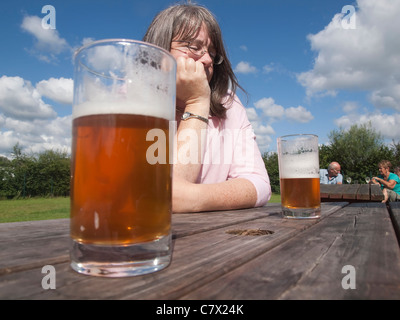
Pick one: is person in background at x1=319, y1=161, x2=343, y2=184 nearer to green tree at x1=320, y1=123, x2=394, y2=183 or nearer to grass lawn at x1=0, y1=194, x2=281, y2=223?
grass lawn at x1=0, y1=194, x2=281, y2=223

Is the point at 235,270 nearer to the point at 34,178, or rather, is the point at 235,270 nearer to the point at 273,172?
the point at 273,172

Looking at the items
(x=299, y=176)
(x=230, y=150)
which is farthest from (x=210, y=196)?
(x=230, y=150)

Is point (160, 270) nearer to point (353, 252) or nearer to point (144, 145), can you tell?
point (144, 145)

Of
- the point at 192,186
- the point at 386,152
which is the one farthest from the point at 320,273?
the point at 386,152

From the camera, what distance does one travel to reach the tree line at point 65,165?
66.9 ft

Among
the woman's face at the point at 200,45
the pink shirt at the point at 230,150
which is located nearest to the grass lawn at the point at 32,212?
the pink shirt at the point at 230,150

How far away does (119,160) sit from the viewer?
599 mm

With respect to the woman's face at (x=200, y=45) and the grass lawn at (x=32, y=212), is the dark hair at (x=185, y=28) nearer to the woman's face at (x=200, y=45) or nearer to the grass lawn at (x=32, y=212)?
the woman's face at (x=200, y=45)

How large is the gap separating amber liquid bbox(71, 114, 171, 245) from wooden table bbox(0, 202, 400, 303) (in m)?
0.09

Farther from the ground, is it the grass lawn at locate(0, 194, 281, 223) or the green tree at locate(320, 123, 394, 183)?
the green tree at locate(320, 123, 394, 183)

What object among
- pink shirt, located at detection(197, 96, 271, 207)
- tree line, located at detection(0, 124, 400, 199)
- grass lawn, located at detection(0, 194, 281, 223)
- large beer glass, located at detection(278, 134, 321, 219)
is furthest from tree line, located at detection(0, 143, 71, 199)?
large beer glass, located at detection(278, 134, 321, 219)

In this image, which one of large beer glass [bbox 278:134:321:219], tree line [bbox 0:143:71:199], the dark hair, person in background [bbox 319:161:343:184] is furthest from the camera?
tree line [bbox 0:143:71:199]

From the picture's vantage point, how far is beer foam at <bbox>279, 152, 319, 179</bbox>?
1.49 meters

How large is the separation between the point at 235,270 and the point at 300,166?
103 centimetres
